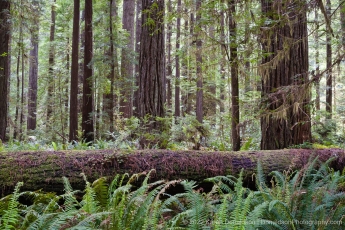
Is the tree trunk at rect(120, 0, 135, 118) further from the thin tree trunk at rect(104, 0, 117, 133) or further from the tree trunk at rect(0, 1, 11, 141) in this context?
the tree trunk at rect(0, 1, 11, 141)

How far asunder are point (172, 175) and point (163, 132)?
2795 millimetres

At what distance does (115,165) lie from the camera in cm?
486

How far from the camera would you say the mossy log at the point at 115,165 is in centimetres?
446

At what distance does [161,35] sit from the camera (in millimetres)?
8391

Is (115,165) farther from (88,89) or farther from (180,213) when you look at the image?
(88,89)

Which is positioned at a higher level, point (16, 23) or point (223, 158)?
point (16, 23)

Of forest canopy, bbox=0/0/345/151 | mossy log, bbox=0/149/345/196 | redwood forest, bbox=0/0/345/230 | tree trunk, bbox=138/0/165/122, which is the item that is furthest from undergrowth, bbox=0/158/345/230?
tree trunk, bbox=138/0/165/122

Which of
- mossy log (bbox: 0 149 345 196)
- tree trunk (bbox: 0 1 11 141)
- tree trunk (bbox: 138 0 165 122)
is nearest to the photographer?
mossy log (bbox: 0 149 345 196)

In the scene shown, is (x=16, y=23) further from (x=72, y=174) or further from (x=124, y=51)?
(x=72, y=174)

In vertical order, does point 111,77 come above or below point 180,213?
above

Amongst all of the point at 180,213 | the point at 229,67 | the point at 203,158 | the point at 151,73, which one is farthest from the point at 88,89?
the point at 180,213

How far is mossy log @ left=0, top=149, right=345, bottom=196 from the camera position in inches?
176

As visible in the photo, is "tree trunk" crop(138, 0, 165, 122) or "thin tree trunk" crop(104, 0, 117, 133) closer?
"tree trunk" crop(138, 0, 165, 122)

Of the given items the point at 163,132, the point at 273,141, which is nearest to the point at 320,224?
the point at 273,141
